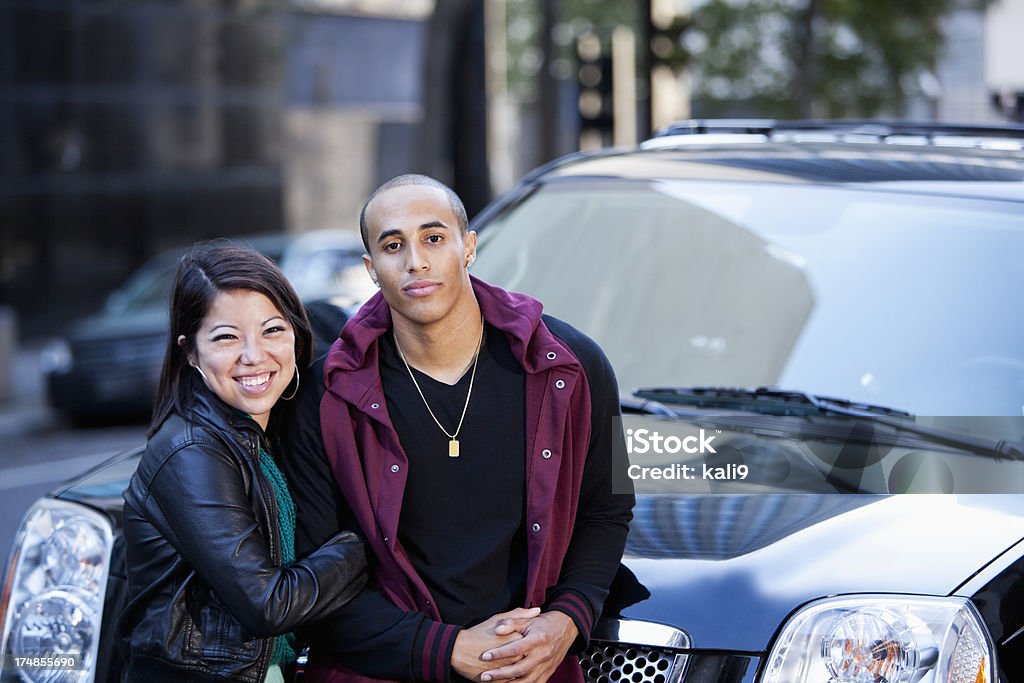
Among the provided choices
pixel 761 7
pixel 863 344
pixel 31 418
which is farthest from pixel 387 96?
pixel 863 344

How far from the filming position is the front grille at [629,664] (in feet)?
8.57

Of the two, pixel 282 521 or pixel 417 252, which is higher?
pixel 417 252

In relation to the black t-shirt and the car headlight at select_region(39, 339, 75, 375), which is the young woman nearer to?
the black t-shirt

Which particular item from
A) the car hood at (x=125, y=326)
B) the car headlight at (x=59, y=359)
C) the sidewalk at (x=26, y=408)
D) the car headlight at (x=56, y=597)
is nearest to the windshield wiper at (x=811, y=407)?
the car headlight at (x=56, y=597)

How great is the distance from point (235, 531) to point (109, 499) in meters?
0.79

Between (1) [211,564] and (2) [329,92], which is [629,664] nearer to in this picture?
(1) [211,564]

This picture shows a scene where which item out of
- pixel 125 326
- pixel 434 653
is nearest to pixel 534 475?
pixel 434 653

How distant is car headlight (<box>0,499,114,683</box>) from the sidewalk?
10.1 metres

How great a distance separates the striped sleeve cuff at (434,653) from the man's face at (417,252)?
60 cm

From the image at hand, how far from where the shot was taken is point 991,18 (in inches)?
727

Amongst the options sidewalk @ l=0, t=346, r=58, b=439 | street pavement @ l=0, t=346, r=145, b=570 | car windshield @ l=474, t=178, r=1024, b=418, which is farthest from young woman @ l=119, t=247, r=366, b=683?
sidewalk @ l=0, t=346, r=58, b=439

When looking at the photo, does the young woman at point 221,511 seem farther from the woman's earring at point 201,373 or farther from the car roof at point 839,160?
the car roof at point 839,160

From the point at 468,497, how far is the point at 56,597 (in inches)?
40.2

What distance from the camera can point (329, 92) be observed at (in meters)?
24.2
